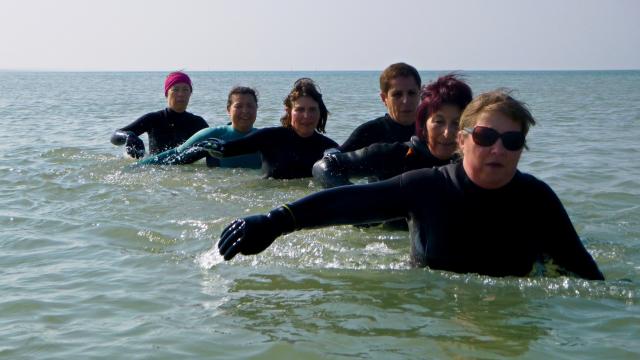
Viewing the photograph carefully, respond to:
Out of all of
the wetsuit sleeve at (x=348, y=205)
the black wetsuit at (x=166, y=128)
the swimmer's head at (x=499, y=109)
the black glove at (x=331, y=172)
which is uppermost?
the swimmer's head at (x=499, y=109)

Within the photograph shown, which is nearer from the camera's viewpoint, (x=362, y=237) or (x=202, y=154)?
(x=362, y=237)

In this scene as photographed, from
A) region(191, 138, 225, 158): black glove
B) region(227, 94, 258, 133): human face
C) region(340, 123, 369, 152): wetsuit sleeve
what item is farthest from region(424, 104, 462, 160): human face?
region(227, 94, 258, 133): human face

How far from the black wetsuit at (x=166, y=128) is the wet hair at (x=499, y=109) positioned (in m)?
7.79

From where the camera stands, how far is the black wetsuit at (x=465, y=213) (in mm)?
4387

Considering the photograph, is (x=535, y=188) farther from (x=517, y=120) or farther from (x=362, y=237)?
(x=362, y=237)

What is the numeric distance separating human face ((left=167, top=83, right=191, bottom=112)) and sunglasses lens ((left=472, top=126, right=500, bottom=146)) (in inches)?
313

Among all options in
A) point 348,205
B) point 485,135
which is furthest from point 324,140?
point 485,135

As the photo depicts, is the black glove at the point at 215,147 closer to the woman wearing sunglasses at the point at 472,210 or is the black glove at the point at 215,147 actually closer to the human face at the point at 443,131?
the human face at the point at 443,131

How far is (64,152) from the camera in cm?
1373

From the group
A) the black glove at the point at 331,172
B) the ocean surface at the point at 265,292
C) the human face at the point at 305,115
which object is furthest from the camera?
the human face at the point at 305,115

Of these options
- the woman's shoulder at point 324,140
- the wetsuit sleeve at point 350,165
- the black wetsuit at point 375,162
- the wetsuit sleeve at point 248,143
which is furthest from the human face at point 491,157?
the wetsuit sleeve at point 248,143

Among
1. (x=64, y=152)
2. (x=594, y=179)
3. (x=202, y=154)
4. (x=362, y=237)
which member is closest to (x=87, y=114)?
(x=64, y=152)

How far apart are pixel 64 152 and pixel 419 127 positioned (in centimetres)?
978

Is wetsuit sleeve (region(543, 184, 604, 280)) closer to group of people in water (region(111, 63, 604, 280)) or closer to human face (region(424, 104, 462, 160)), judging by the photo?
group of people in water (region(111, 63, 604, 280))
